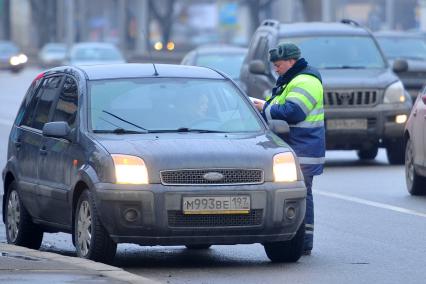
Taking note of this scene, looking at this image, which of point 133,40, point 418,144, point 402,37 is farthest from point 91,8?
point 418,144

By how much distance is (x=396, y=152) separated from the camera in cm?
2123

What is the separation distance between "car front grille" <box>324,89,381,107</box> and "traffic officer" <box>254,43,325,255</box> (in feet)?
29.0

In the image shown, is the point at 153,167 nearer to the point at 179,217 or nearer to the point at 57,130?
the point at 179,217

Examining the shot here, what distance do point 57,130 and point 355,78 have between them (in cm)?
1022

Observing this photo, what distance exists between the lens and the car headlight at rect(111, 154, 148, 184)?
33.8 feet

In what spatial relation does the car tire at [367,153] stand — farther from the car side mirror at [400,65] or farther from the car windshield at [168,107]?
the car windshield at [168,107]

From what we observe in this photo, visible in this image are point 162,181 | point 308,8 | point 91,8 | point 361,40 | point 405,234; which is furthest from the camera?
point 91,8

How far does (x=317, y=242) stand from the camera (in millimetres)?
12398

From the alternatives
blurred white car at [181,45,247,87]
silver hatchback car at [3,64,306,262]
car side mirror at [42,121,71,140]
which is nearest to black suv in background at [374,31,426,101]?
blurred white car at [181,45,247,87]

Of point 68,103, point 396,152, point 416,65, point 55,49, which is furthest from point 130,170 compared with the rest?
point 55,49

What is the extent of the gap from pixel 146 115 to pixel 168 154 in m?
0.82

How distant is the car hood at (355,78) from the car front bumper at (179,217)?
10223mm

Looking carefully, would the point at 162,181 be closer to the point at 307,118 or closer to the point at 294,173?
the point at 294,173

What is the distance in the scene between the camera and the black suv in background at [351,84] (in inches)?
811
